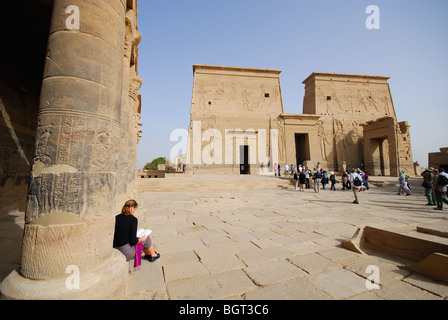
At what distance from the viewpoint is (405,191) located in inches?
368

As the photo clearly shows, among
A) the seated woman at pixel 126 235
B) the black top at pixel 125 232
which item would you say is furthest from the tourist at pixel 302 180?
the black top at pixel 125 232

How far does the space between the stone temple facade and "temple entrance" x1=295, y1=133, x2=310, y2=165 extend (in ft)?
0.39

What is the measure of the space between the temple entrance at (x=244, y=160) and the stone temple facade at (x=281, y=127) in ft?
0.34

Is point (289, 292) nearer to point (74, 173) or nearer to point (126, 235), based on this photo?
point (126, 235)

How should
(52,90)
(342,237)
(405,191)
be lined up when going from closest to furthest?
(52,90), (342,237), (405,191)

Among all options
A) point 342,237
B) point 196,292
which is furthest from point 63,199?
point 342,237

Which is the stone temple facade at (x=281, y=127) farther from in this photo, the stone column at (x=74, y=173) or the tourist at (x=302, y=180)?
the stone column at (x=74, y=173)

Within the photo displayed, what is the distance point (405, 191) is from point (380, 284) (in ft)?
33.4

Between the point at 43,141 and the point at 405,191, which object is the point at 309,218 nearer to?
the point at 43,141

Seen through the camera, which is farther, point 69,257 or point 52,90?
point 52,90

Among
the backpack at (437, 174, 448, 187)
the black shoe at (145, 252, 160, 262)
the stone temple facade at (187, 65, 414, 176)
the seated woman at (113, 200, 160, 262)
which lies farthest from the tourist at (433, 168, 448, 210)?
the stone temple facade at (187, 65, 414, 176)

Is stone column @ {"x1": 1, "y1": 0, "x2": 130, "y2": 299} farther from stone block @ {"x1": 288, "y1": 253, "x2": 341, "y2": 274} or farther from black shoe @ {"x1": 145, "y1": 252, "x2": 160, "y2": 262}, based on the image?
stone block @ {"x1": 288, "y1": 253, "x2": 341, "y2": 274}

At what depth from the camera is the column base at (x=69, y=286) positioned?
4.67 ft

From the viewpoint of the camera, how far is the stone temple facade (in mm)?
18797
